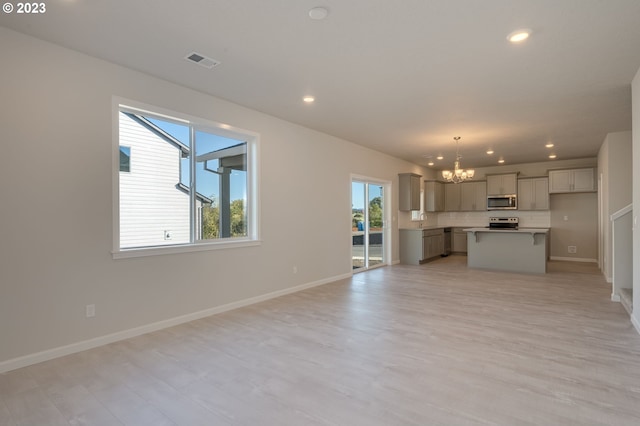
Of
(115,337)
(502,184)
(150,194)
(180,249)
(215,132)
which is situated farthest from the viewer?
(502,184)

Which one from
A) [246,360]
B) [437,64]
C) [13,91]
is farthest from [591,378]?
[13,91]

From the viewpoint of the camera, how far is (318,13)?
2.54m

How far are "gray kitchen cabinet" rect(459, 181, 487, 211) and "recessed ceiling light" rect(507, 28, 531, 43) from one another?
27.0ft

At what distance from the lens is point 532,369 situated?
9.09 feet

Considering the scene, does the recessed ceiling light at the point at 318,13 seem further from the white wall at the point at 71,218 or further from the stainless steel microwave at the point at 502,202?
the stainless steel microwave at the point at 502,202

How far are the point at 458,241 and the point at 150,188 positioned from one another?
9867mm

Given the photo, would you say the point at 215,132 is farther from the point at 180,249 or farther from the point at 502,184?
the point at 502,184

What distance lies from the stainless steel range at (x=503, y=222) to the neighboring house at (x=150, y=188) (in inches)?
355

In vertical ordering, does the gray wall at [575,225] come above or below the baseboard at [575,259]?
above

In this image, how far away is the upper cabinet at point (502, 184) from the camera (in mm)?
9664

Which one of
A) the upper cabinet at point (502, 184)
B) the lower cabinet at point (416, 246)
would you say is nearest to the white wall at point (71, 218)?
the lower cabinet at point (416, 246)

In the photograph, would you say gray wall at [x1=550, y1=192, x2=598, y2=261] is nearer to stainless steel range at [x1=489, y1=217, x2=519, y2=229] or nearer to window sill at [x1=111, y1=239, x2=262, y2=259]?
stainless steel range at [x1=489, y1=217, x2=519, y2=229]

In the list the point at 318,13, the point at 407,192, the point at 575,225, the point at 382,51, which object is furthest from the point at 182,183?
the point at 575,225

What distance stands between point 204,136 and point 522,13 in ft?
11.9
